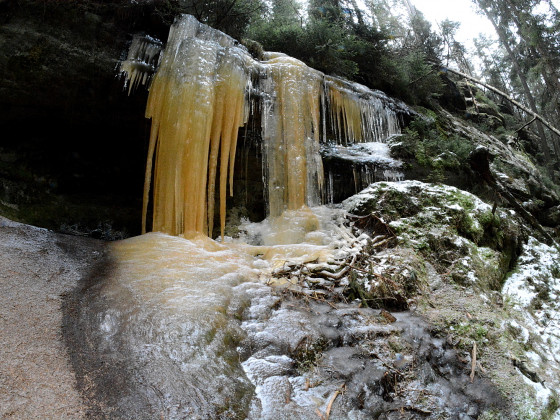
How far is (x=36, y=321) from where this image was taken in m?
2.04

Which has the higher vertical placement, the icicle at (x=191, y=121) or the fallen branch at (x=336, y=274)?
the icicle at (x=191, y=121)

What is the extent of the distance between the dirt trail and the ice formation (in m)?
1.80

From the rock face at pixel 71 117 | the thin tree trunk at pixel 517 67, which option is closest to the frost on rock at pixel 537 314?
the rock face at pixel 71 117

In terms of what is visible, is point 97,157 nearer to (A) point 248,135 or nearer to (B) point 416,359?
(A) point 248,135

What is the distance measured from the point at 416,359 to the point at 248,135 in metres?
4.98

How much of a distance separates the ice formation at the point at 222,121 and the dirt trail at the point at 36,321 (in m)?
1.80

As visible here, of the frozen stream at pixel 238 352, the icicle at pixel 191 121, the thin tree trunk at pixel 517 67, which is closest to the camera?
the frozen stream at pixel 238 352

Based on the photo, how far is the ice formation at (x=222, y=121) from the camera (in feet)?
16.5

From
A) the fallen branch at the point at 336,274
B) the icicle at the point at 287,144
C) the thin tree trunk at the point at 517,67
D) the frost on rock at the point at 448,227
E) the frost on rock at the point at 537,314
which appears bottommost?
the frost on rock at the point at 537,314

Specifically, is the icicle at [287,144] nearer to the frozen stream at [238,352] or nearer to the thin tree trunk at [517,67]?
the frozen stream at [238,352]

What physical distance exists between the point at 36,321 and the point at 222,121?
4160mm

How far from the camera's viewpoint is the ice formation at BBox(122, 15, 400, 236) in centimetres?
504

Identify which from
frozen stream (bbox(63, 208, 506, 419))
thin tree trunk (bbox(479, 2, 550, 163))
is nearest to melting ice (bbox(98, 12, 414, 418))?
frozen stream (bbox(63, 208, 506, 419))

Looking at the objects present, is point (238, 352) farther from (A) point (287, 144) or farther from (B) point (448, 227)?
(A) point (287, 144)
